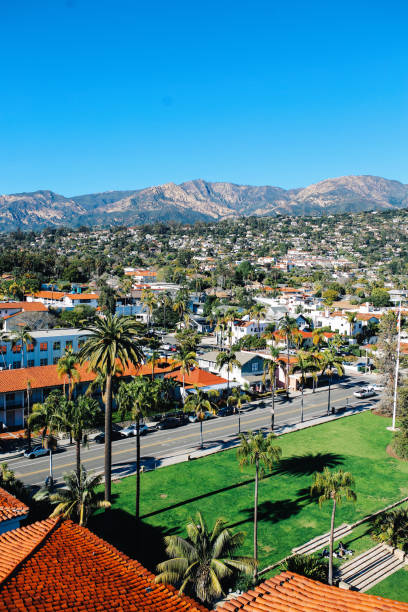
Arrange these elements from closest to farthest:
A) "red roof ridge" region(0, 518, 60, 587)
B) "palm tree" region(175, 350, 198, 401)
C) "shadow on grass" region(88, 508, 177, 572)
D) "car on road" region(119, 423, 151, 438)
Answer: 1. "red roof ridge" region(0, 518, 60, 587)
2. "shadow on grass" region(88, 508, 177, 572)
3. "car on road" region(119, 423, 151, 438)
4. "palm tree" region(175, 350, 198, 401)

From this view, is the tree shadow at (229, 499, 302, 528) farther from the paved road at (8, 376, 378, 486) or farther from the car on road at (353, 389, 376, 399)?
the car on road at (353, 389, 376, 399)

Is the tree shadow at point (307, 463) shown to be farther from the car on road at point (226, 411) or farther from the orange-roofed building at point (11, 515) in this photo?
the orange-roofed building at point (11, 515)

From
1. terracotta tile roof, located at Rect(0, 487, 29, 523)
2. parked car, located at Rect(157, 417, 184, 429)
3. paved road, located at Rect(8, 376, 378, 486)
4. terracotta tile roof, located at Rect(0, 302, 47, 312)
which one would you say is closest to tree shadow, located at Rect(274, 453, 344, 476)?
paved road, located at Rect(8, 376, 378, 486)

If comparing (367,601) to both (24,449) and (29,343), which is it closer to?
(24,449)

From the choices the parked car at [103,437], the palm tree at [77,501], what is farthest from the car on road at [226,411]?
the palm tree at [77,501]

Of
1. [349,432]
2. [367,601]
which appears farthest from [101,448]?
[367,601]

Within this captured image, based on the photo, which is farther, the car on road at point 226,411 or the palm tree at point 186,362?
the palm tree at point 186,362

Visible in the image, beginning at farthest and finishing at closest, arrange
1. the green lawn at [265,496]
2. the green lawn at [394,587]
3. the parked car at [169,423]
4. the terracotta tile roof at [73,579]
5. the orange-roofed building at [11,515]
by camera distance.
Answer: the parked car at [169,423], the green lawn at [265,496], the green lawn at [394,587], the orange-roofed building at [11,515], the terracotta tile roof at [73,579]
